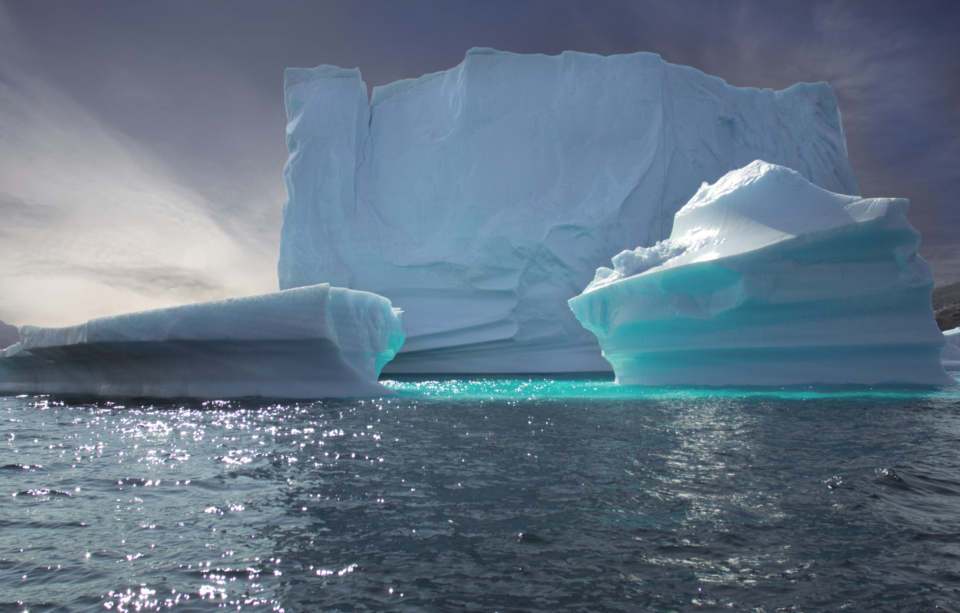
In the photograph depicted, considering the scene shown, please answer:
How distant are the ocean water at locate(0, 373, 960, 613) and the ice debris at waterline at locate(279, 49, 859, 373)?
10893 mm

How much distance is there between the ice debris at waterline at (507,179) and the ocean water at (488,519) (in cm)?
1089

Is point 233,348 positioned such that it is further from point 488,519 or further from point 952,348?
point 952,348

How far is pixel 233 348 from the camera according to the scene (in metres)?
8.00

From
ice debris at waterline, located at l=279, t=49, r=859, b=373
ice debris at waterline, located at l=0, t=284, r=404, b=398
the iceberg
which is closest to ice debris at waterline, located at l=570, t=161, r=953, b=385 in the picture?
ice debris at waterline, located at l=0, t=284, r=404, b=398

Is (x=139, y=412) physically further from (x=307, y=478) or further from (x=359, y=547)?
(x=359, y=547)

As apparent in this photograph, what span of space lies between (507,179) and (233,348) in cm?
1058

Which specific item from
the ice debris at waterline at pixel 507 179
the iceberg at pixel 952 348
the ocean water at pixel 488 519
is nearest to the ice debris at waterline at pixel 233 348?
the ocean water at pixel 488 519

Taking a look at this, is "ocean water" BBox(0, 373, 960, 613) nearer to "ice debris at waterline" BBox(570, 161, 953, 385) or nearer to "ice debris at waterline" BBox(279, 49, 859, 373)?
"ice debris at waterline" BBox(570, 161, 953, 385)

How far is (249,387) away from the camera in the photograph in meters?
8.44

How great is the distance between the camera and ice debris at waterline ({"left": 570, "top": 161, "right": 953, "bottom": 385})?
8398 millimetres

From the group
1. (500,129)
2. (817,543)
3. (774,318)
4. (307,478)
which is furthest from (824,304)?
(500,129)

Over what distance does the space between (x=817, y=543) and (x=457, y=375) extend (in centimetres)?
1373

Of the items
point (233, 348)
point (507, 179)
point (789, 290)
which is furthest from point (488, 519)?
point (507, 179)

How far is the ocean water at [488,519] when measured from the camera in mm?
1814
